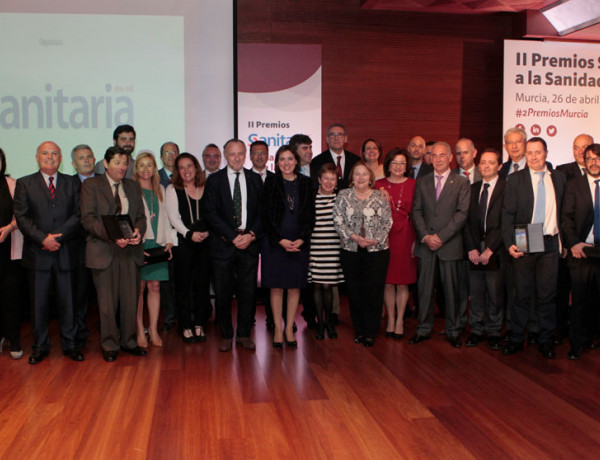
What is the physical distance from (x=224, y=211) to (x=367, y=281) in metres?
1.25

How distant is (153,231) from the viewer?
185 inches

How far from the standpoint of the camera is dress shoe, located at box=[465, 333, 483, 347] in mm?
4703

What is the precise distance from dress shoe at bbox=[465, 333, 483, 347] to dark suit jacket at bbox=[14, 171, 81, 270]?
10.1ft

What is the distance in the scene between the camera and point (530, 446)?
9.53 feet

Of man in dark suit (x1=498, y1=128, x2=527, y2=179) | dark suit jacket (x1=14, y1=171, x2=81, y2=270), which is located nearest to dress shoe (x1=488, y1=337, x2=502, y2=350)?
man in dark suit (x1=498, y1=128, x2=527, y2=179)

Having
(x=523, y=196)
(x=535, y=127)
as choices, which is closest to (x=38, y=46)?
(x=523, y=196)

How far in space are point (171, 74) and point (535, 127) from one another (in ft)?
14.1

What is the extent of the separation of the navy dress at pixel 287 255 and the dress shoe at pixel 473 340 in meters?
1.41

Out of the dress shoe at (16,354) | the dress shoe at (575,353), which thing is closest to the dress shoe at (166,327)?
the dress shoe at (16,354)

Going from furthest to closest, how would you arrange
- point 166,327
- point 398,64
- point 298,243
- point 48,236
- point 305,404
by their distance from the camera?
point 398,64 < point 166,327 < point 298,243 < point 48,236 < point 305,404

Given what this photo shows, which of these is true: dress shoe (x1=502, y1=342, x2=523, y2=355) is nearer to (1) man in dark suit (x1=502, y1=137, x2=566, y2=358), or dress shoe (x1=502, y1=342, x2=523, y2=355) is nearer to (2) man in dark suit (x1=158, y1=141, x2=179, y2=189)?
(1) man in dark suit (x1=502, y1=137, x2=566, y2=358)

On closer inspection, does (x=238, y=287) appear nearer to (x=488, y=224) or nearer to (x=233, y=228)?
(x=233, y=228)

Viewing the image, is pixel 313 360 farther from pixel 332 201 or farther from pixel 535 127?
pixel 535 127

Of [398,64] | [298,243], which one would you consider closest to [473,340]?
[298,243]
